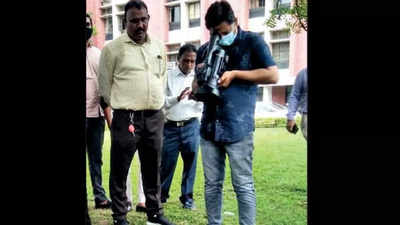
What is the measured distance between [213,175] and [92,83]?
3.24ft

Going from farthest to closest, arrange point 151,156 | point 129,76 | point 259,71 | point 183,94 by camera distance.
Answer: point 183,94 < point 151,156 < point 129,76 < point 259,71

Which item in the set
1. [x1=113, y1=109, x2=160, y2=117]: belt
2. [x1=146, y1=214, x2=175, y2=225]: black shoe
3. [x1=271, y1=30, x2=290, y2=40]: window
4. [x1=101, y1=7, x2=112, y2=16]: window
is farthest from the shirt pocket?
[x1=271, y1=30, x2=290, y2=40]: window

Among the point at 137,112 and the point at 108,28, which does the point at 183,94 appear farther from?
the point at 108,28

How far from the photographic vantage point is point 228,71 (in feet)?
5.91

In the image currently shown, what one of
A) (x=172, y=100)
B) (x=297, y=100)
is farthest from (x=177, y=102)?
(x=297, y=100)

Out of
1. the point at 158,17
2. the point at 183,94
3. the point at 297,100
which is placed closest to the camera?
the point at 297,100

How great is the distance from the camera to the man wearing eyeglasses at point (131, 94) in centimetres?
206

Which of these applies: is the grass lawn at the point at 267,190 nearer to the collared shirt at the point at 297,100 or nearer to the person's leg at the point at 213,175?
the person's leg at the point at 213,175

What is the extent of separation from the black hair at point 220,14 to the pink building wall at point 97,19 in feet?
3.46

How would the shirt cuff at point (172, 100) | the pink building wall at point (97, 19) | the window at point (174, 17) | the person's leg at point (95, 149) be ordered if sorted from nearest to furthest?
the person's leg at point (95, 149) < the shirt cuff at point (172, 100) < the pink building wall at point (97, 19) < the window at point (174, 17)

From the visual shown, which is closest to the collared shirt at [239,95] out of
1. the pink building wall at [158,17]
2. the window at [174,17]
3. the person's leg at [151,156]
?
the person's leg at [151,156]

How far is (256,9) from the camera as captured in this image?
296 centimetres
